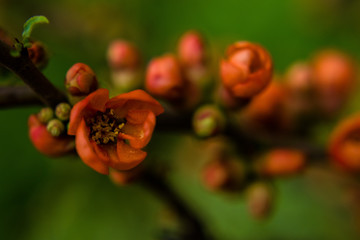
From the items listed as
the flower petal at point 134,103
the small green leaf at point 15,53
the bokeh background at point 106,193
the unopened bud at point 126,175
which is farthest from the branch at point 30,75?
the bokeh background at point 106,193

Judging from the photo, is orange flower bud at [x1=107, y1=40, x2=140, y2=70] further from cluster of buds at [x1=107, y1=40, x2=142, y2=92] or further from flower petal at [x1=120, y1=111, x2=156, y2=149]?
flower petal at [x1=120, y1=111, x2=156, y2=149]

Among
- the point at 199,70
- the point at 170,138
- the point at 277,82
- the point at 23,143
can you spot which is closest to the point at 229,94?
the point at 199,70

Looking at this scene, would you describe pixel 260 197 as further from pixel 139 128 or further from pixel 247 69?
pixel 139 128

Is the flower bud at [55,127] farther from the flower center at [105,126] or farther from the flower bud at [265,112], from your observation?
the flower bud at [265,112]

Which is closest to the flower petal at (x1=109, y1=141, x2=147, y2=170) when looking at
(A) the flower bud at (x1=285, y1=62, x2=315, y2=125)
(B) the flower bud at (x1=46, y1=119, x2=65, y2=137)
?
(B) the flower bud at (x1=46, y1=119, x2=65, y2=137)

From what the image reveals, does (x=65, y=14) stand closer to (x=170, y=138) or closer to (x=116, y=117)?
(x=170, y=138)

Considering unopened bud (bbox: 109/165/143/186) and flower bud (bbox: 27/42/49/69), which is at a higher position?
flower bud (bbox: 27/42/49/69)

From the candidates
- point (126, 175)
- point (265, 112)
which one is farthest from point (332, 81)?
point (126, 175)

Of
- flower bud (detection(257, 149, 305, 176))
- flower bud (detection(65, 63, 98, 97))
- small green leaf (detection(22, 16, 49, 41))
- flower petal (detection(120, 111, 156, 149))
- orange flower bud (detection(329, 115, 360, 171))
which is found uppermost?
small green leaf (detection(22, 16, 49, 41))
